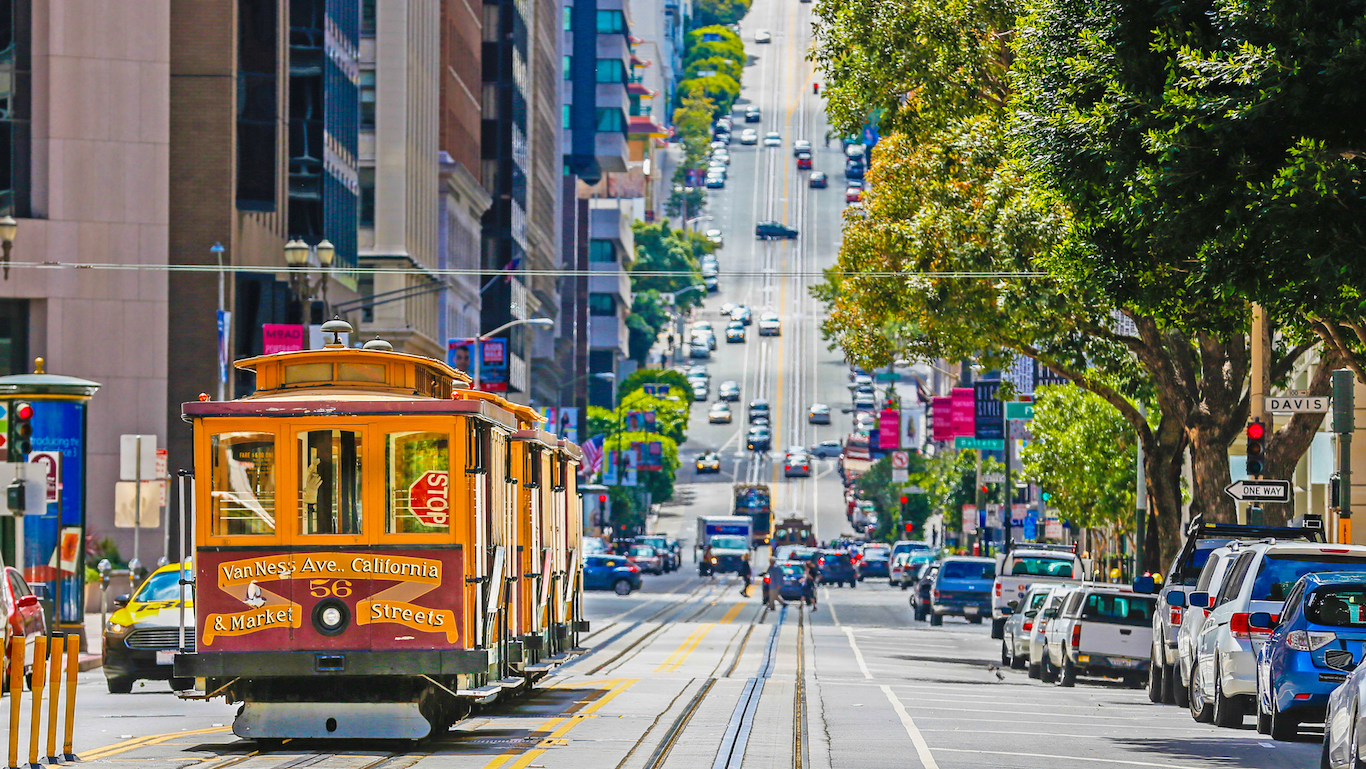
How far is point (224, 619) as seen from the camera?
17172mm

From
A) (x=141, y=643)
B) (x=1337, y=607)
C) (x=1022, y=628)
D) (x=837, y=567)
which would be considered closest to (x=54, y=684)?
(x=141, y=643)

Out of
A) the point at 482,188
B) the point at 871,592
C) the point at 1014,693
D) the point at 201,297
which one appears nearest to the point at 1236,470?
the point at 871,592

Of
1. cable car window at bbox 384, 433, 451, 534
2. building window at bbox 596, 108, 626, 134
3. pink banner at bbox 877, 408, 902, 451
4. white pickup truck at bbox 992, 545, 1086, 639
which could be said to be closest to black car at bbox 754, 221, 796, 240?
building window at bbox 596, 108, 626, 134

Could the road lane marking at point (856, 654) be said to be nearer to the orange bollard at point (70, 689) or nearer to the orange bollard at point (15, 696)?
the orange bollard at point (70, 689)

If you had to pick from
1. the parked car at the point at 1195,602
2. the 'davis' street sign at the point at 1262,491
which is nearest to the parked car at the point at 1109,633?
the 'davis' street sign at the point at 1262,491

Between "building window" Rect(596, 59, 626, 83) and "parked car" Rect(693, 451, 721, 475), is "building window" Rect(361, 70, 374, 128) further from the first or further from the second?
"building window" Rect(596, 59, 626, 83)

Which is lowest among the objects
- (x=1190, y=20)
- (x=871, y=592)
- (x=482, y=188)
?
(x=871, y=592)

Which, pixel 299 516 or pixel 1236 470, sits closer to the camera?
pixel 299 516

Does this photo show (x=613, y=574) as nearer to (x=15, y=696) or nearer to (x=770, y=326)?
(x=15, y=696)

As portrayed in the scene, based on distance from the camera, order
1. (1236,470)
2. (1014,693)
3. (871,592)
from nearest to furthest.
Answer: (1014,693) < (1236,470) < (871,592)

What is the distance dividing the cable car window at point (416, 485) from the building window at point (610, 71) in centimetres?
13209

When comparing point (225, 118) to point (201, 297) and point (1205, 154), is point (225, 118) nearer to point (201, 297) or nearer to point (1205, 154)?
point (201, 297)

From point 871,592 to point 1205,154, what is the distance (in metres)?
62.8

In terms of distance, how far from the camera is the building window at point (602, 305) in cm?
15425
